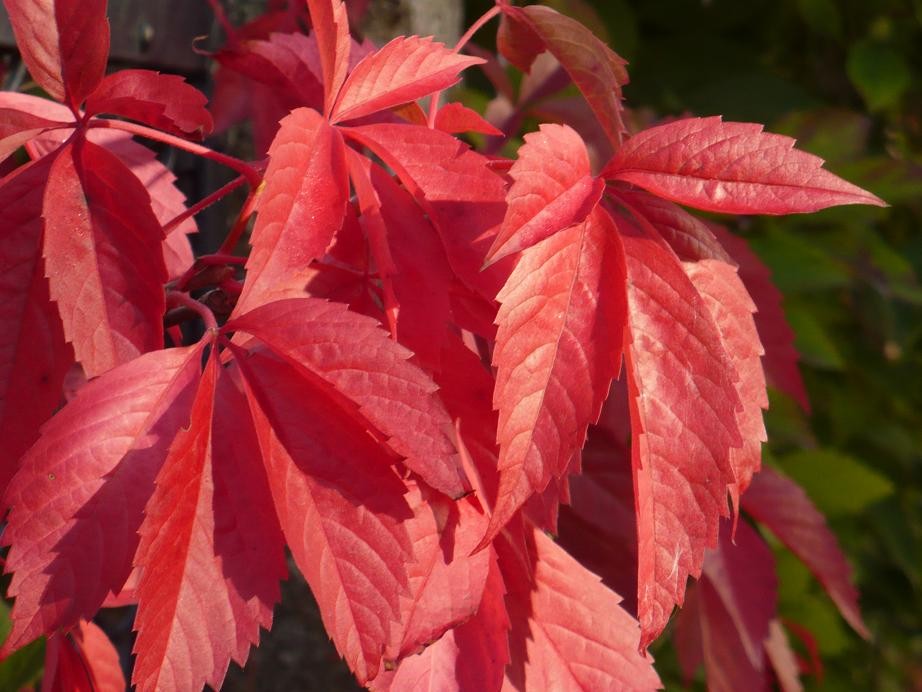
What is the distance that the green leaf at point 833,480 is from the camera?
1375 millimetres

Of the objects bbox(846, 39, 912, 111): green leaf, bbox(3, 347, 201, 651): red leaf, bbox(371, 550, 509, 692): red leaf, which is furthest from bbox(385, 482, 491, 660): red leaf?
bbox(846, 39, 912, 111): green leaf

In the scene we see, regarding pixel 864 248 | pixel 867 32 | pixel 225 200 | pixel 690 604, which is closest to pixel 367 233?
pixel 690 604

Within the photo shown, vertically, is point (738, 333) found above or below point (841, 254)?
above

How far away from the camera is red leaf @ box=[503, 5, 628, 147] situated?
1.54 ft

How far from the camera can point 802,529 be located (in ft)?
2.47

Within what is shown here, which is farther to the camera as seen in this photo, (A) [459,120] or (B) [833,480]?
(B) [833,480]

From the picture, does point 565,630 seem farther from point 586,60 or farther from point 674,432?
point 586,60

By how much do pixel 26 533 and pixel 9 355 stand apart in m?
0.09

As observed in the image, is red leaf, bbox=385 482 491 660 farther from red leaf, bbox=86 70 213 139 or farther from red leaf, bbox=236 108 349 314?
red leaf, bbox=86 70 213 139

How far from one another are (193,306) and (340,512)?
0.14 m

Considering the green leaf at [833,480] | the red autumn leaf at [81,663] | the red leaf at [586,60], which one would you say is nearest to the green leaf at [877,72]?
the green leaf at [833,480]

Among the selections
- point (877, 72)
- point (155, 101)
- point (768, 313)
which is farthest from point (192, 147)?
point (877, 72)

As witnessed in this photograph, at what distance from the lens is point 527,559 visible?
46 centimetres

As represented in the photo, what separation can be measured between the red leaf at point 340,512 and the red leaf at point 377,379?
0.02 m
